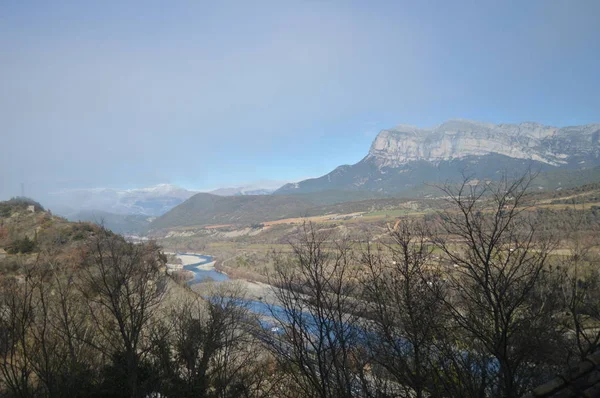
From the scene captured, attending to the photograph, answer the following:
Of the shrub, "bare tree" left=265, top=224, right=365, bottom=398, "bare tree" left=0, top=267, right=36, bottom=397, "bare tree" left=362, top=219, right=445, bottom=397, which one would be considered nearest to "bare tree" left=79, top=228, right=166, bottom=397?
"bare tree" left=0, top=267, right=36, bottom=397

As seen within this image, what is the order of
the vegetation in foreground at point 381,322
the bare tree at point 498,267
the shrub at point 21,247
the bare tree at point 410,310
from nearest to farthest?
the bare tree at point 498,267 → the vegetation in foreground at point 381,322 → the bare tree at point 410,310 → the shrub at point 21,247

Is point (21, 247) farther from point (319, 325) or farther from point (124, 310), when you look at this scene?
point (319, 325)

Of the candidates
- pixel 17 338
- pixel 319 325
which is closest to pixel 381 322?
pixel 319 325

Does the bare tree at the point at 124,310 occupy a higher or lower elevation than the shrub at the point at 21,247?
lower

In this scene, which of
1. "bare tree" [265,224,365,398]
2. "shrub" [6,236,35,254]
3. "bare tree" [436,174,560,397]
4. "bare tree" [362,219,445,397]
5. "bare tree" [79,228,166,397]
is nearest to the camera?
"bare tree" [436,174,560,397]

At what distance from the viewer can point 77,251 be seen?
26.4 metres

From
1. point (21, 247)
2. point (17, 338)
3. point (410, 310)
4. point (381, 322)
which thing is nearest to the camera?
point (410, 310)

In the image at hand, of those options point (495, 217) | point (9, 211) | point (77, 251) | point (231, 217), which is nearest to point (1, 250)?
point (77, 251)

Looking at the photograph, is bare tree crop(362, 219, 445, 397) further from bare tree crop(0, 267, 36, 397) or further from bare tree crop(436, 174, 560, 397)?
bare tree crop(0, 267, 36, 397)

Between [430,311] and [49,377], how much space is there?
26.3 ft

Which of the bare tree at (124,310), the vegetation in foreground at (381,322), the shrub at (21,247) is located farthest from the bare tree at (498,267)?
the shrub at (21,247)

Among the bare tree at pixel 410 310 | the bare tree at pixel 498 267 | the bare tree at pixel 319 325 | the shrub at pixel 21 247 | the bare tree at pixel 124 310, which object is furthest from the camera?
the shrub at pixel 21 247

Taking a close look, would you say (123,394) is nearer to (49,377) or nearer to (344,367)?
(49,377)

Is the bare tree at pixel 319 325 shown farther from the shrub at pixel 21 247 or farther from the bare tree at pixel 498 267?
the shrub at pixel 21 247
